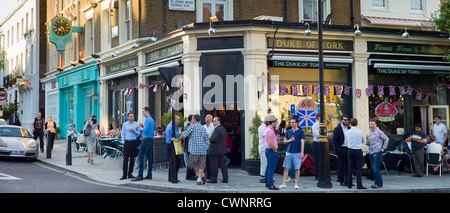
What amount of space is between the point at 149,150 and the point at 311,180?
4.56 meters

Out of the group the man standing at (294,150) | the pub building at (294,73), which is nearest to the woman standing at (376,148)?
the man standing at (294,150)

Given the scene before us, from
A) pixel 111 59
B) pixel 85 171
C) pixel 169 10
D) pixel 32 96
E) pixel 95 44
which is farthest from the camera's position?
pixel 32 96

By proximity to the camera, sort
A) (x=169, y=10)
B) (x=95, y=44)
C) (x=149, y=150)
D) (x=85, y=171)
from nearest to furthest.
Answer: (x=149, y=150), (x=85, y=171), (x=169, y=10), (x=95, y=44)

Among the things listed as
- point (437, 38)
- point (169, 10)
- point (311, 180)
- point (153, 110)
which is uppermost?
point (169, 10)

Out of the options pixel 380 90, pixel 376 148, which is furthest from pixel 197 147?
pixel 380 90

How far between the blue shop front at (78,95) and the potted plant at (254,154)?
12.7 metres

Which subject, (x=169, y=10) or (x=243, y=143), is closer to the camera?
(x=243, y=143)

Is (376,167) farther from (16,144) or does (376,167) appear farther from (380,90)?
(16,144)

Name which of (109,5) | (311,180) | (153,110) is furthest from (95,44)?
(311,180)

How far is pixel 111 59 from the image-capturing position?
22328 millimetres

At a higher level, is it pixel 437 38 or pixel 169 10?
pixel 169 10

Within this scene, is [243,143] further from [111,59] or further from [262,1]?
[111,59]

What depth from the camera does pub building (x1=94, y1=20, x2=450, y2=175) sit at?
15.3 meters

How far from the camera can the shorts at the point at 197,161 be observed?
39.2ft
